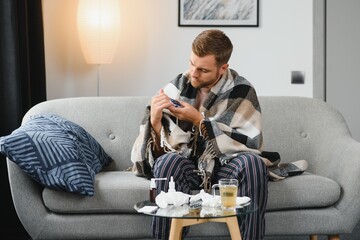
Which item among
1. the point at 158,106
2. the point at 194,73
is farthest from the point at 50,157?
the point at 194,73

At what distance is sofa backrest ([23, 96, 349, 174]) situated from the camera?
11.2 feet

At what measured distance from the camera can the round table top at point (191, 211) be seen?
86.6 inches

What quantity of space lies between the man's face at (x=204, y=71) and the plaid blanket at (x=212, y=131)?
81mm

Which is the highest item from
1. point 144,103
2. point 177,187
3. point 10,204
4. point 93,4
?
point 93,4

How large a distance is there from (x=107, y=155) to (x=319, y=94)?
1917 millimetres

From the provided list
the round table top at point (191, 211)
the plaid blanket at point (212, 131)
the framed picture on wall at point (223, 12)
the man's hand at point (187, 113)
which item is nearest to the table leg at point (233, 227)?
→ the round table top at point (191, 211)

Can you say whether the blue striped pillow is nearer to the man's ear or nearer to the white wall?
the man's ear

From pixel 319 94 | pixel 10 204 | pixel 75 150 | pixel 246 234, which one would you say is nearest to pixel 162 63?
pixel 319 94

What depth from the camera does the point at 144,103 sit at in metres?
3.48

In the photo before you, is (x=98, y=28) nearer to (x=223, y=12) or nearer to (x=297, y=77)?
(x=223, y=12)

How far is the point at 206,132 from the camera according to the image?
2932 mm

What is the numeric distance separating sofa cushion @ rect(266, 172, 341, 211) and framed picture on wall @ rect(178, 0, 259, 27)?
179cm

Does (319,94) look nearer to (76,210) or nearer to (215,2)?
(215,2)

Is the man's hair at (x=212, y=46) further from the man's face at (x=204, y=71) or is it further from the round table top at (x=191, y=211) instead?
the round table top at (x=191, y=211)
